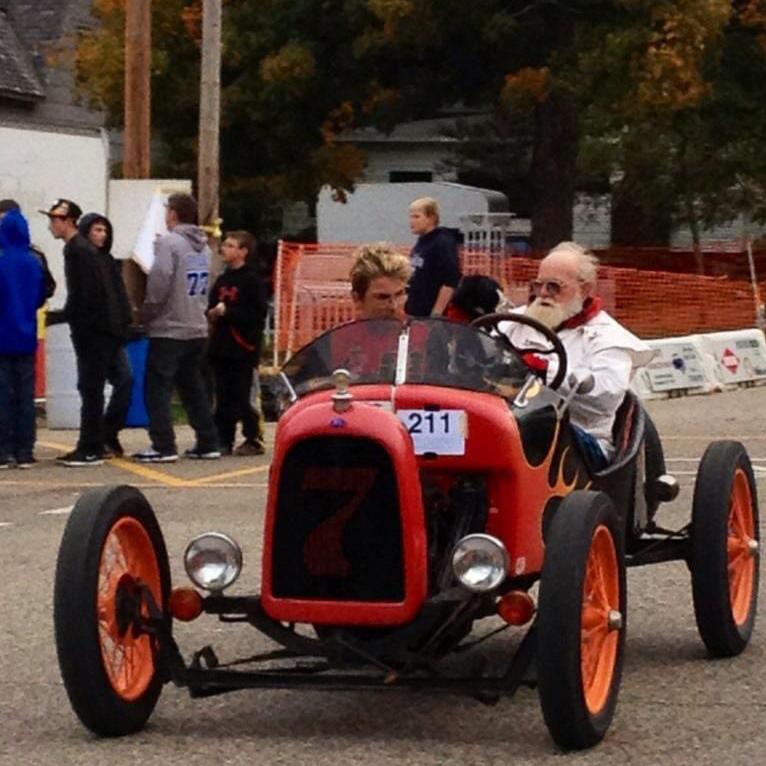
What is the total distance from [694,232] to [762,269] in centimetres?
153

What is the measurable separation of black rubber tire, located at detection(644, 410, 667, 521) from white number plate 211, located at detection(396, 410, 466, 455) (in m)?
1.84

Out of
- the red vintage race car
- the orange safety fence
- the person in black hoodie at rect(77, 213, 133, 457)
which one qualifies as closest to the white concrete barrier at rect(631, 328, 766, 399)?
the orange safety fence

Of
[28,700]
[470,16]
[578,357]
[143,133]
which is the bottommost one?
[28,700]

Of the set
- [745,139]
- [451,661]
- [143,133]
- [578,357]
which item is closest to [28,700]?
[451,661]

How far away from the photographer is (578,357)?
28.0 ft

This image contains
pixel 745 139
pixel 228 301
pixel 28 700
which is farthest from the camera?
pixel 745 139

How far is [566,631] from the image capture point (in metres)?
6.76

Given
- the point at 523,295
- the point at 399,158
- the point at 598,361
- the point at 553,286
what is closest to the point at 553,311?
the point at 553,286

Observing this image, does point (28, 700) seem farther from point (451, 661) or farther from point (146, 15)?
point (146, 15)

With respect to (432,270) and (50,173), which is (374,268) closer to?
(432,270)

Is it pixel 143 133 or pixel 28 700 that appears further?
pixel 143 133

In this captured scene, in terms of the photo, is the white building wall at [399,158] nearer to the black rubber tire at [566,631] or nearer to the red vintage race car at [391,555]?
the red vintage race car at [391,555]

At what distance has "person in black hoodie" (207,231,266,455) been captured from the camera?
16766 millimetres

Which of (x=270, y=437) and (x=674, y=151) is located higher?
(x=674, y=151)
